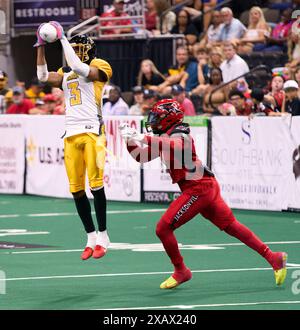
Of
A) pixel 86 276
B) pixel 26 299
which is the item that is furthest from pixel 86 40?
pixel 26 299

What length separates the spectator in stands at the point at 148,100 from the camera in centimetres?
2186

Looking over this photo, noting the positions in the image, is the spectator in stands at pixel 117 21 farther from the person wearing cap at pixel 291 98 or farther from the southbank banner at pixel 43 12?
the person wearing cap at pixel 291 98

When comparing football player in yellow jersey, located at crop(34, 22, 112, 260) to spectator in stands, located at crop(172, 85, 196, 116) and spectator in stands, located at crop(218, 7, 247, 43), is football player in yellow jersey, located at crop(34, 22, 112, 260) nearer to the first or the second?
spectator in stands, located at crop(172, 85, 196, 116)

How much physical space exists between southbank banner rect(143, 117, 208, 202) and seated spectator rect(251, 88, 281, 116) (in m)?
0.98

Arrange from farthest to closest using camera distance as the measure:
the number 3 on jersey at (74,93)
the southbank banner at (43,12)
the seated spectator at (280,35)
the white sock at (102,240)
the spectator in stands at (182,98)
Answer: the southbank banner at (43,12)
the seated spectator at (280,35)
the spectator in stands at (182,98)
the number 3 on jersey at (74,93)
the white sock at (102,240)

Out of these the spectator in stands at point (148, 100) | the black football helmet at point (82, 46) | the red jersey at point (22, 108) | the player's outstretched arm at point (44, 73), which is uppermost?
the black football helmet at point (82, 46)

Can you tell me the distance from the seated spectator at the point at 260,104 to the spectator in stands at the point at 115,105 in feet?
10.2

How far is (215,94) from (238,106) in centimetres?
A: 203

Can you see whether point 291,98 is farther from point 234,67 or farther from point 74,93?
point 74,93

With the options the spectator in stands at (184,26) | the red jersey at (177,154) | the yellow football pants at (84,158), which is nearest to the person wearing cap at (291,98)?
the yellow football pants at (84,158)

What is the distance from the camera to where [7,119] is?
23.2 m
